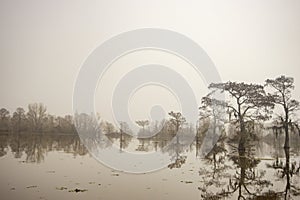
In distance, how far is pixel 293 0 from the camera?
19.8 metres

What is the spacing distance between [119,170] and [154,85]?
1024 cm

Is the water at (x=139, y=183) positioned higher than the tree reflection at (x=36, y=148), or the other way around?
the tree reflection at (x=36, y=148)

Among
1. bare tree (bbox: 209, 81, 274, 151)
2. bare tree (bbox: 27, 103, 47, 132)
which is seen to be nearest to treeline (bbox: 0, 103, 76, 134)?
bare tree (bbox: 27, 103, 47, 132)

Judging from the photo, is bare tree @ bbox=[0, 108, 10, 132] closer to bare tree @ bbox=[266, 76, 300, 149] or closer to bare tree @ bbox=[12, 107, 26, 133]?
bare tree @ bbox=[12, 107, 26, 133]

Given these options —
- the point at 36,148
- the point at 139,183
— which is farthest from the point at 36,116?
the point at 139,183

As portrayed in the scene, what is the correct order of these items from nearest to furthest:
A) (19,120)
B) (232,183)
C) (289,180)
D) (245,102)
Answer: (232,183) < (289,180) < (245,102) < (19,120)

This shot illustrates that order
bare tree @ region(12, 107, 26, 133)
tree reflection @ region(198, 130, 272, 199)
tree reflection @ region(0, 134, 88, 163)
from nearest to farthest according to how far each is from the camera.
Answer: tree reflection @ region(198, 130, 272, 199) < tree reflection @ region(0, 134, 88, 163) < bare tree @ region(12, 107, 26, 133)

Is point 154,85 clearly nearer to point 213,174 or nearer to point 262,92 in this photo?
point 262,92

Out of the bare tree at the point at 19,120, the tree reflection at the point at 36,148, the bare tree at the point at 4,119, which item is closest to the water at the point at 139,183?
the tree reflection at the point at 36,148

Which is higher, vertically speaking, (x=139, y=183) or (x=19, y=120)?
(x=19, y=120)

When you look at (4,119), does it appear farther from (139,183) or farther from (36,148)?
(139,183)

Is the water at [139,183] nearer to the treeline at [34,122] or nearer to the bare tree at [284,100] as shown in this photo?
the bare tree at [284,100]

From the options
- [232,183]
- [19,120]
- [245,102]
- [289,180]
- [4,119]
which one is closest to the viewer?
[232,183]

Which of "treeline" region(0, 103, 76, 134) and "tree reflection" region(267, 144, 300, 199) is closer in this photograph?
"tree reflection" region(267, 144, 300, 199)
